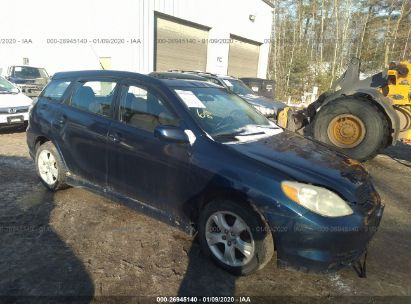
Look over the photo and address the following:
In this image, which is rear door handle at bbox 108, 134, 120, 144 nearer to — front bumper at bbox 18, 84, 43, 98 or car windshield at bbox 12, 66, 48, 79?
Result: front bumper at bbox 18, 84, 43, 98

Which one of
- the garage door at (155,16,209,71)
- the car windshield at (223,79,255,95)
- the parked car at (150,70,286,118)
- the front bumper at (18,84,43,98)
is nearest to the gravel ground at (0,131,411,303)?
the parked car at (150,70,286,118)

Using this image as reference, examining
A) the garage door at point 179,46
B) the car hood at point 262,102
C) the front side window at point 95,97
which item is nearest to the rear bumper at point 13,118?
the front side window at point 95,97

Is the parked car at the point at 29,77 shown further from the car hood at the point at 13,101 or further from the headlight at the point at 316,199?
the headlight at the point at 316,199

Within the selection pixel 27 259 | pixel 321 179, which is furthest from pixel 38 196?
pixel 321 179

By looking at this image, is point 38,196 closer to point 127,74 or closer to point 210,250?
point 127,74

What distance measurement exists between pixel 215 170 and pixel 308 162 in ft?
2.74

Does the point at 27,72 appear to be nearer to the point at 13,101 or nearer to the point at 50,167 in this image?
Result: the point at 13,101

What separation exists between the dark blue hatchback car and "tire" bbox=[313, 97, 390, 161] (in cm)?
316

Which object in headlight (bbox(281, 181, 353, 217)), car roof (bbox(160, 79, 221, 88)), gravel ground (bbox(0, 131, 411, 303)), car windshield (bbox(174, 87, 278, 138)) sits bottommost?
gravel ground (bbox(0, 131, 411, 303))

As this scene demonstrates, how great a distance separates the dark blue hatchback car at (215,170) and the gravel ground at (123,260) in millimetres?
278

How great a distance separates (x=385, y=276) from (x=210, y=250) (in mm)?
1590

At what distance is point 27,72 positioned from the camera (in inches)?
500

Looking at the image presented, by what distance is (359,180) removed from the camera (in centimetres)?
300

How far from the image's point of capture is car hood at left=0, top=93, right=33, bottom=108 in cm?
815
